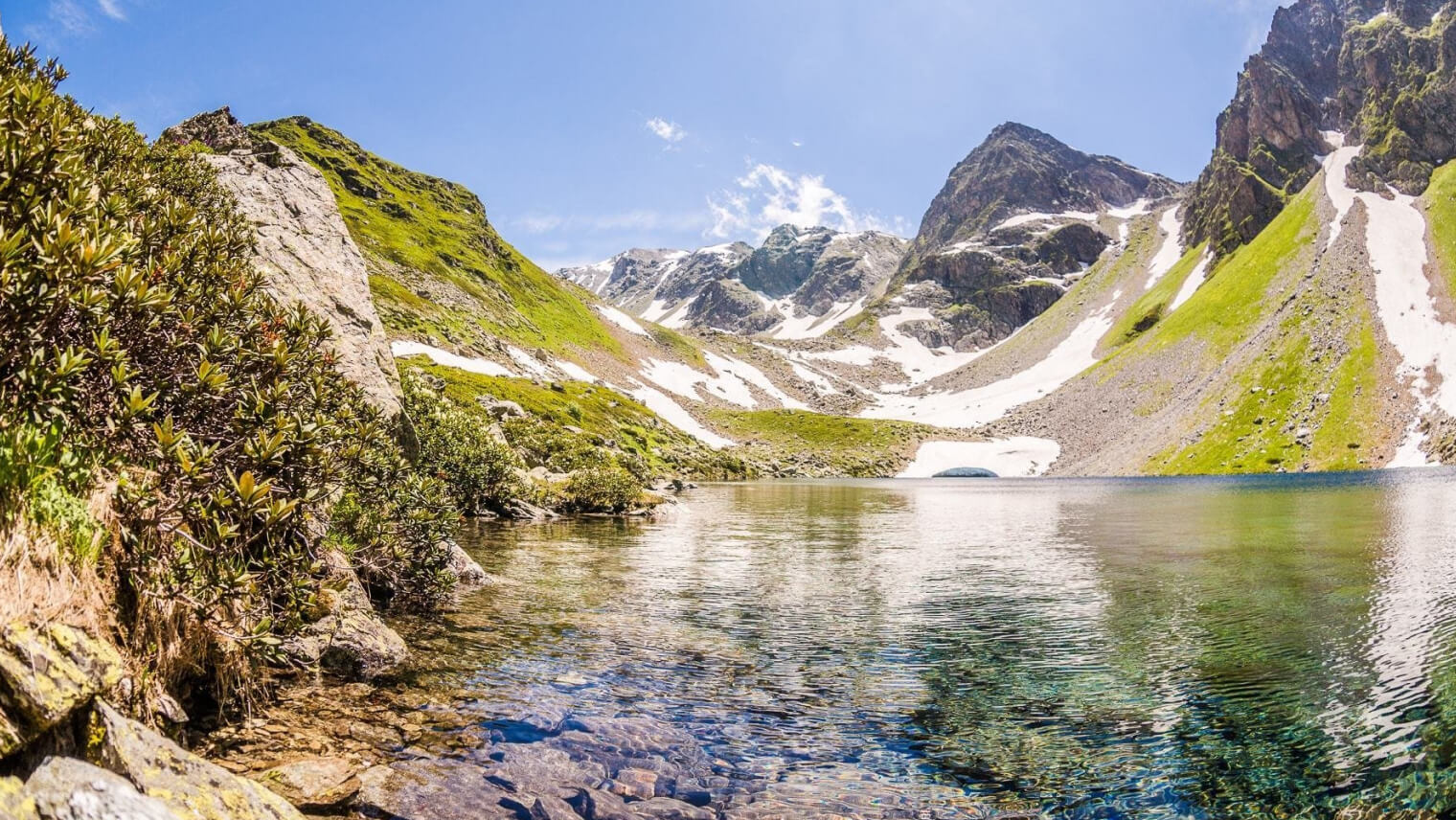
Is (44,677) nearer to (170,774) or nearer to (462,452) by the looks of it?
(170,774)

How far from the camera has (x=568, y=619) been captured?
20297 mm

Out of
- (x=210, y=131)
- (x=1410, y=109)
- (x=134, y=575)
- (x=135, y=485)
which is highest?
(x=1410, y=109)

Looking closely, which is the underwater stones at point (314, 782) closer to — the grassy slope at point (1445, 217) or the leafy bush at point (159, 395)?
the leafy bush at point (159, 395)

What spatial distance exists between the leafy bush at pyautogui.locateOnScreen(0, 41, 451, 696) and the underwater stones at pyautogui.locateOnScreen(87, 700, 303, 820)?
215 cm

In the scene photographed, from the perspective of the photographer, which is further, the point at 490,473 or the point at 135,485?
the point at 490,473

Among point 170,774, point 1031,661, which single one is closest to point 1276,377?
point 1031,661

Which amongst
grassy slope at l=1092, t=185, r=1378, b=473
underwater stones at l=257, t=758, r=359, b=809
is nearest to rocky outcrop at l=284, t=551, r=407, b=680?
underwater stones at l=257, t=758, r=359, b=809

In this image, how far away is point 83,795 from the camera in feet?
17.5

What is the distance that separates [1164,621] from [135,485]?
24.1 meters

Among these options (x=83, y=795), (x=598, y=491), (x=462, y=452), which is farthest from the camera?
(x=598, y=491)

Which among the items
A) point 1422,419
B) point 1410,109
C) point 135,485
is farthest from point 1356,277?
point 135,485

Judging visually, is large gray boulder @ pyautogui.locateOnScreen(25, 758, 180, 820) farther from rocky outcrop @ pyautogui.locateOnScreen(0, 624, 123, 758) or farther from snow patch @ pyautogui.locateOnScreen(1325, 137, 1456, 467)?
snow patch @ pyautogui.locateOnScreen(1325, 137, 1456, 467)

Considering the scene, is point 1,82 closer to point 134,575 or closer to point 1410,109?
point 134,575

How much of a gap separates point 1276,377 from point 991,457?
59344 mm
